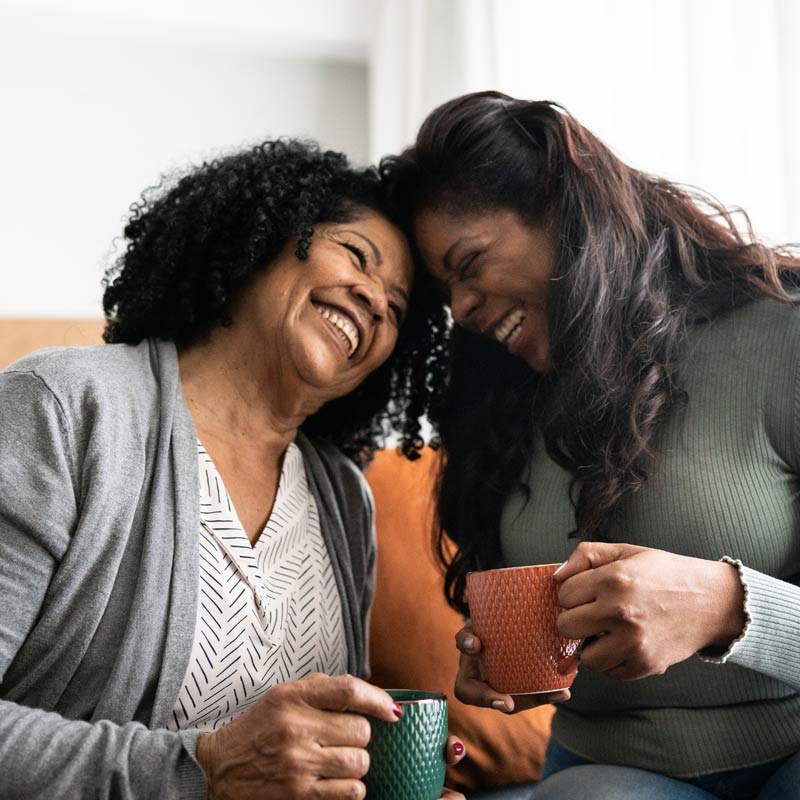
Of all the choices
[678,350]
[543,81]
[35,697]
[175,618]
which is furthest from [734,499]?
[543,81]

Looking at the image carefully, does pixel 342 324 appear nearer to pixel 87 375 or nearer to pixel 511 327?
pixel 511 327

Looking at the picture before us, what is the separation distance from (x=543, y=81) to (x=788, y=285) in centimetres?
111

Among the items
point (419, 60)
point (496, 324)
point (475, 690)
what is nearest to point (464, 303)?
point (496, 324)

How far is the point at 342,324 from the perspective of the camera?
1.36 m

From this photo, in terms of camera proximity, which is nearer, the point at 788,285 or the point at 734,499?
the point at 734,499

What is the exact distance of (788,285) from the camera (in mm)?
1238

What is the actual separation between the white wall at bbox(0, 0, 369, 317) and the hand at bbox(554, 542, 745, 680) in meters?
1.98

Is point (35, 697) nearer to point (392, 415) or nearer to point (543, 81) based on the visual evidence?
point (392, 415)

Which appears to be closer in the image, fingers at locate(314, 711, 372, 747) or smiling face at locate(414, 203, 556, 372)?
fingers at locate(314, 711, 372, 747)

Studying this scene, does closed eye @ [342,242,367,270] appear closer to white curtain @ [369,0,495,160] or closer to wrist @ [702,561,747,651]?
wrist @ [702,561,747,651]

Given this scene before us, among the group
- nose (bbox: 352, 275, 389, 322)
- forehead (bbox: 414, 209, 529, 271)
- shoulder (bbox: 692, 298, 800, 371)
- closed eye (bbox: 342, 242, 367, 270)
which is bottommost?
shoulder (bbox: 692, 298, 800, 371)

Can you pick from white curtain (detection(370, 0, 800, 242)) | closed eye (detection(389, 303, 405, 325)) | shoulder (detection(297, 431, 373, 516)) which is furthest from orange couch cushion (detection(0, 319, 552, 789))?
white curtain (detection(370, 0, 800, 242))

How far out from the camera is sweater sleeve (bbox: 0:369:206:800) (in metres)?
0.93

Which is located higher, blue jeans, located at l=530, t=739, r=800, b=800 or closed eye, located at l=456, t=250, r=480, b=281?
closed eye, located at l=456, t=250, r=480, b=281
